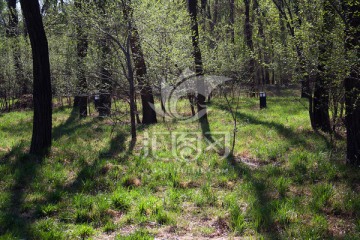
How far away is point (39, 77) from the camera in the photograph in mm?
7312

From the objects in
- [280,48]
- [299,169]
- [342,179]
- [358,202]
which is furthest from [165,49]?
[358,202]

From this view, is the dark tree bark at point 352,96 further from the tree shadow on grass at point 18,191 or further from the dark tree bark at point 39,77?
the dark tree bark at point 39,77

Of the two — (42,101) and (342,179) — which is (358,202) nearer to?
(342,179)

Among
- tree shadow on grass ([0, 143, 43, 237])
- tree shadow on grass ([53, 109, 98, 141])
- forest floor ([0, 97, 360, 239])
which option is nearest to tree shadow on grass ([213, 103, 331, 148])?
forest floor ([0, 97, 360, 239])

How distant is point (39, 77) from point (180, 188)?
389 centimetres

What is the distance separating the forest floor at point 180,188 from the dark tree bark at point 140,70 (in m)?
2.20

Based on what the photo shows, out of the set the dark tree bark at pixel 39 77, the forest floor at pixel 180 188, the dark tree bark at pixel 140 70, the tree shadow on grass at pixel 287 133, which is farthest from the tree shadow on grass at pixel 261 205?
the dark tree bark at pixel 140 70

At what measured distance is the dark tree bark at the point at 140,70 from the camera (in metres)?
8.74

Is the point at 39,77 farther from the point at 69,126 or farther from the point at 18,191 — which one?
the point at 69,126

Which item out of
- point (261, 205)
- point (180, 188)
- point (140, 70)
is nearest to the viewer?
point (261, 205)

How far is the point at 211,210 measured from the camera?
5.00 metres

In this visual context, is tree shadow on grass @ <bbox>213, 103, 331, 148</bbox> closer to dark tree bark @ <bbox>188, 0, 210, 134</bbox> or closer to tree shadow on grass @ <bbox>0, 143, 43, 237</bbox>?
dark tree bark @ <bbox>188, 0, 210, 134</bbox>

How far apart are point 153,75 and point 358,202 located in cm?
764

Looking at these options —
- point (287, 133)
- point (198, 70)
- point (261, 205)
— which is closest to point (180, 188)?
point (261, 205)
